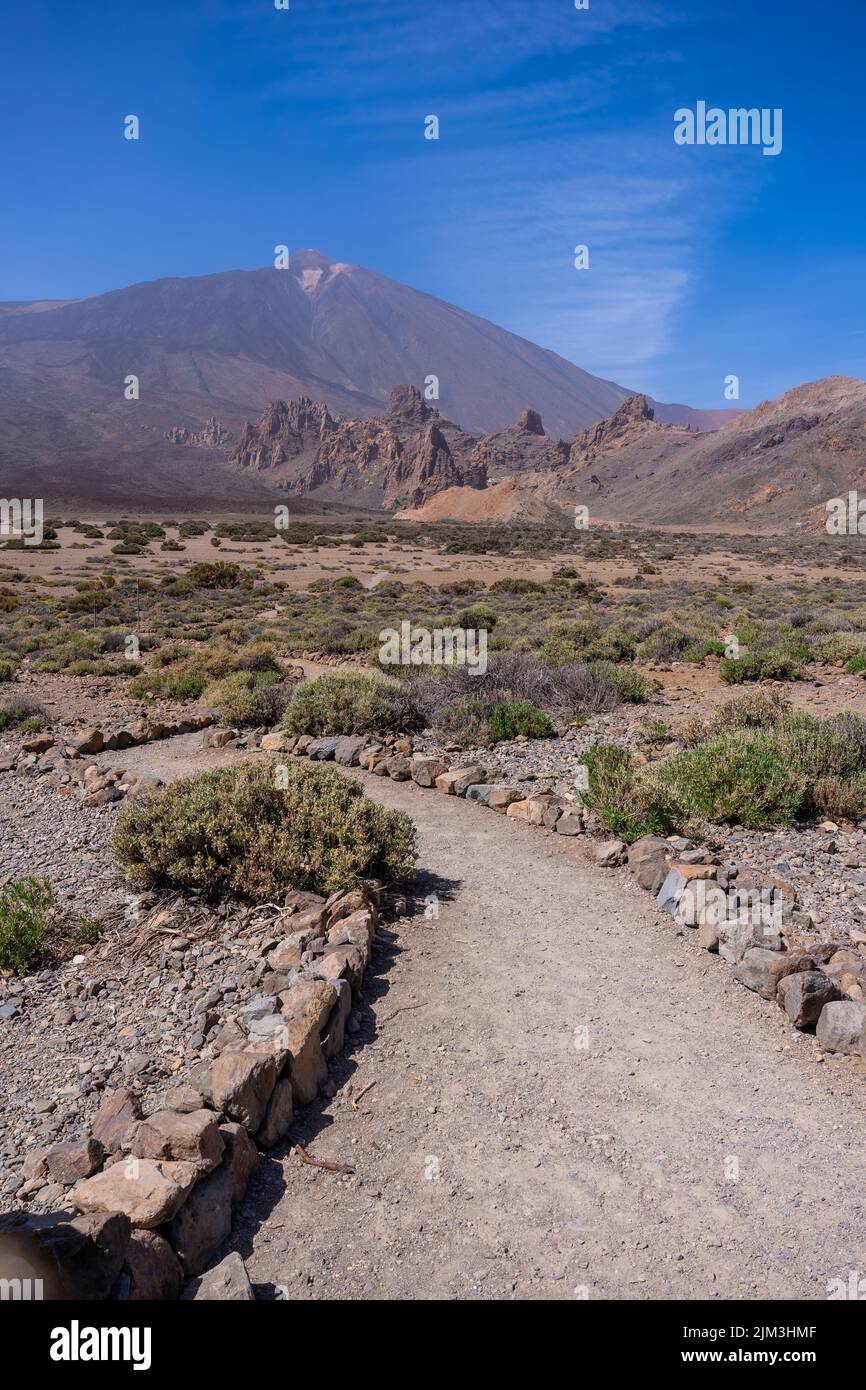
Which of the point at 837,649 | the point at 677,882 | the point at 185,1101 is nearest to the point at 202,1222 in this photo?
the point at 185,1101

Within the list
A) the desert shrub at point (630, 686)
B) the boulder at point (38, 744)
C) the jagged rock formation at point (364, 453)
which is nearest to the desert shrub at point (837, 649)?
the desert shrub at point (630, 686)

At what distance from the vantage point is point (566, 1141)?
3799 millimetres

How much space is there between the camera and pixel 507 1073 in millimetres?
4262

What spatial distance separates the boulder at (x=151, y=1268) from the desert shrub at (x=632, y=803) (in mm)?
5022

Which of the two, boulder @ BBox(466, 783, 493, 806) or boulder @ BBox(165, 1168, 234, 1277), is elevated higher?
boulder @ BBox(466, 783, 493, 806)

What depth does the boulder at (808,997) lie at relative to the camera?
4.61m

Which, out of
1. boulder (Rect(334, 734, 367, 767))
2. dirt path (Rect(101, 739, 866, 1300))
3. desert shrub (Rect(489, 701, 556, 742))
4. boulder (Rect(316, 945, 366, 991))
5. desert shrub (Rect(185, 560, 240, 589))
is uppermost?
desert shrub (Rect(185, 560, 240, 589))

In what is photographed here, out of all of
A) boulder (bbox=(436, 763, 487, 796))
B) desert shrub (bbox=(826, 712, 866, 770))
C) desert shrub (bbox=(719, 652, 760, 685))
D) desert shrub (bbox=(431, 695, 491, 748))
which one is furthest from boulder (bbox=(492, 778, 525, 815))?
desert shrub (bbox=(719, 652, 760, 685))

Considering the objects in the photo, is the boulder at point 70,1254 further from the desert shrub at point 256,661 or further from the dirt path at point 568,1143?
the desert shrub at point 256,661

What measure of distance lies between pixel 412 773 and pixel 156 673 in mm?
7594

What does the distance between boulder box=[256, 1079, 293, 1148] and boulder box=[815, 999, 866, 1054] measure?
2991 mm

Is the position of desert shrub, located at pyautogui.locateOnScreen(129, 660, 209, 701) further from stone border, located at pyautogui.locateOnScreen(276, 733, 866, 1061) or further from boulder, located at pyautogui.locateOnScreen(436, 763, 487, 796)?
stone border, located at pyautogui.locateOnScreen(276, 733, 866, 1061)

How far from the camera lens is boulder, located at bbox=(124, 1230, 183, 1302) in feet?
9.34
